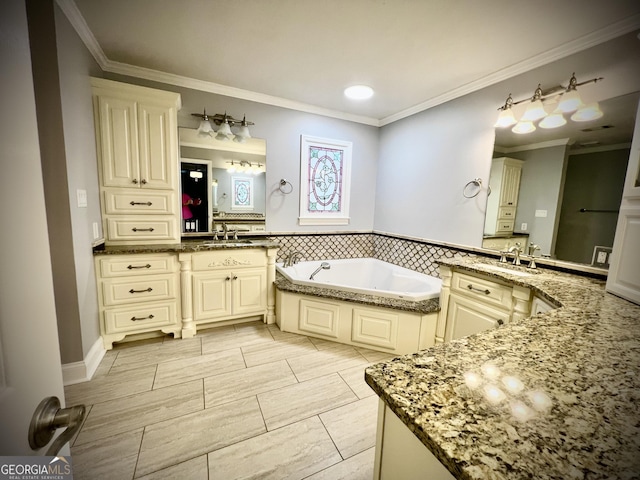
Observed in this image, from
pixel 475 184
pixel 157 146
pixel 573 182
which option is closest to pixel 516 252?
pixel 573 182

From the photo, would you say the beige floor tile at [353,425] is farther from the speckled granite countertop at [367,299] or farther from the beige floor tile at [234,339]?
the beige floor tile at [234,339]

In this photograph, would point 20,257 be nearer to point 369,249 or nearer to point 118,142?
point 118,142

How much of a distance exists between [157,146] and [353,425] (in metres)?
2.74

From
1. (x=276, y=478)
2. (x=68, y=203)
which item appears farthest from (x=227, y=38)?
(x=276, y=478)

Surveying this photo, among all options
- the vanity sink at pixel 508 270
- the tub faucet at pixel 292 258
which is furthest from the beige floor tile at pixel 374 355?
the tub faucet at pixel 292 258

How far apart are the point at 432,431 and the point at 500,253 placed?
2.37 meters

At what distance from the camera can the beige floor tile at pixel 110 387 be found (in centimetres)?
172

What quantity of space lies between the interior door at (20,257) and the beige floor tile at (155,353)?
1960 millimetres

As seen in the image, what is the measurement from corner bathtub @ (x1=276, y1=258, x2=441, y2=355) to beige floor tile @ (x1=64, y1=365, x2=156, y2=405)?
3.92 ft

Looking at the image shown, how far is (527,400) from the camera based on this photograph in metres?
0.59

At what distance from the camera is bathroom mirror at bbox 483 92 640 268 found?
69.6 inches

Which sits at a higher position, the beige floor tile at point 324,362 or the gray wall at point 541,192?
the gray wall at point 541,192

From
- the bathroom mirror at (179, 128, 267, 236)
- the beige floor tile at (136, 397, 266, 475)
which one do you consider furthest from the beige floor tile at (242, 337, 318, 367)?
the bathroom mirror at (179, 128, 267, 236)
